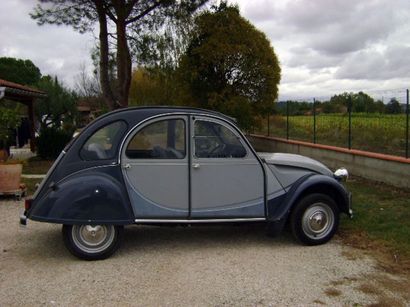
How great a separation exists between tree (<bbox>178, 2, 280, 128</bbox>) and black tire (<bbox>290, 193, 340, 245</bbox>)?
888cm

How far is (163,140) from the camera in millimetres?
5883

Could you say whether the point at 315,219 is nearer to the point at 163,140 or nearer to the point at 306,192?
the point at 306,192

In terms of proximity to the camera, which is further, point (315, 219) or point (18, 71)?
point (18, 71)

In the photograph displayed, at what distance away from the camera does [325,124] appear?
1377cm

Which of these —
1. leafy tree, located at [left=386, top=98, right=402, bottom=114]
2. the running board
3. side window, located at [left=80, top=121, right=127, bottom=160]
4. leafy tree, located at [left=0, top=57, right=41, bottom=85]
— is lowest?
the running board

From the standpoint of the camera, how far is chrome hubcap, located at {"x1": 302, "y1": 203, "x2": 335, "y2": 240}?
6137 mm

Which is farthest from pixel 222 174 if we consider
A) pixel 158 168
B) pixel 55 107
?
pixel 55 107

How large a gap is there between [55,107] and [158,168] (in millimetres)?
28519

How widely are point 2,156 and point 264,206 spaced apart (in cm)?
668

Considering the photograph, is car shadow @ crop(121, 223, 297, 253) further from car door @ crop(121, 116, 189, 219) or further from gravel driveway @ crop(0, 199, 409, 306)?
car door @ crop(121, 116, 189, 219)

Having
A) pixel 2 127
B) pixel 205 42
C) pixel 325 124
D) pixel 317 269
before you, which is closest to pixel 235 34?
pixel 205 42

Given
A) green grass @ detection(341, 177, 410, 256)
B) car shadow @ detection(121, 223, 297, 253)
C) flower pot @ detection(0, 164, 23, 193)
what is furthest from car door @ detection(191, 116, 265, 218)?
flower pot @ detection(0, 164, 23, 193)

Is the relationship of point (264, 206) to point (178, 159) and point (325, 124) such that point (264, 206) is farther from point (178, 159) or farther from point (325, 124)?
point (325, 124)

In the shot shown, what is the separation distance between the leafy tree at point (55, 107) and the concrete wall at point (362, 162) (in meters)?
21.4
